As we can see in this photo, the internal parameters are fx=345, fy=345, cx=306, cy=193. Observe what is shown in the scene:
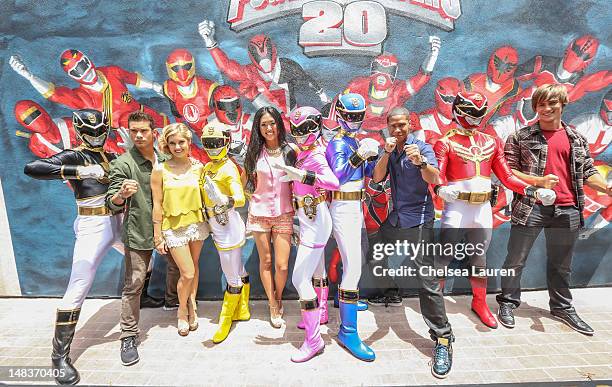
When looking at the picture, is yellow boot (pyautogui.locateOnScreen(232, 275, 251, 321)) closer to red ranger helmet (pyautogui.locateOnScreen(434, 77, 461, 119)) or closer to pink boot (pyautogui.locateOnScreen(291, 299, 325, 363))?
pink boot (pyautogui.locateOnScreen(291, 299, 325, 363))

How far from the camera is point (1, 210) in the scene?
4.60 m

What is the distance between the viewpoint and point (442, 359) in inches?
124

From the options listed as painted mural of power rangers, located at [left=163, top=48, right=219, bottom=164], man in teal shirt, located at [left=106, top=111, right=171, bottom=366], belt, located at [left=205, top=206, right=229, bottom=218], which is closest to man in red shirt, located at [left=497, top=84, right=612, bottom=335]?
belt, located at [left=205, top=206, right=229, bottom=218]

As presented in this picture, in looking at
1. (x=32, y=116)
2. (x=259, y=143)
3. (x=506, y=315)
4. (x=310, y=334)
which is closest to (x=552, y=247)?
(x=506, y=315)

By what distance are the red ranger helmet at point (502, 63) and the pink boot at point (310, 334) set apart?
12.2 ft

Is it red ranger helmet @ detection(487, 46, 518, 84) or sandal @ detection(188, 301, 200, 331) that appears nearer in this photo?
sandal @ detection(188, 301, 200, 331)

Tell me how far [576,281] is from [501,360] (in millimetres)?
2575

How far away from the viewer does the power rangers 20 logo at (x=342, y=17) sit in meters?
4.37

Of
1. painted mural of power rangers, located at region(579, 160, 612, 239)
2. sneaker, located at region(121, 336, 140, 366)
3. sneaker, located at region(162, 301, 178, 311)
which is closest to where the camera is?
sneaker, located at region(121, 336, 140, 366)

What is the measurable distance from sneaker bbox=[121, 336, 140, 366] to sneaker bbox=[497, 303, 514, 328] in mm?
3928

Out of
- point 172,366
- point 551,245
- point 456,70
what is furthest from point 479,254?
point 172,366

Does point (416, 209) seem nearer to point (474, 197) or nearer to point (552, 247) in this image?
point (474, 197)

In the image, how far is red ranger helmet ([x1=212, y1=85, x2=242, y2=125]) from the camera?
→ 4.47m

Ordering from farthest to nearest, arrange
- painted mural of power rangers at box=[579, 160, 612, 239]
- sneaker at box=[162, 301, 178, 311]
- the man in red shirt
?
painted mural of power rangers at box=[579, 160, 612, 239] < sneaker at box=[162, 301, 178, 311] < the man in red shirt
